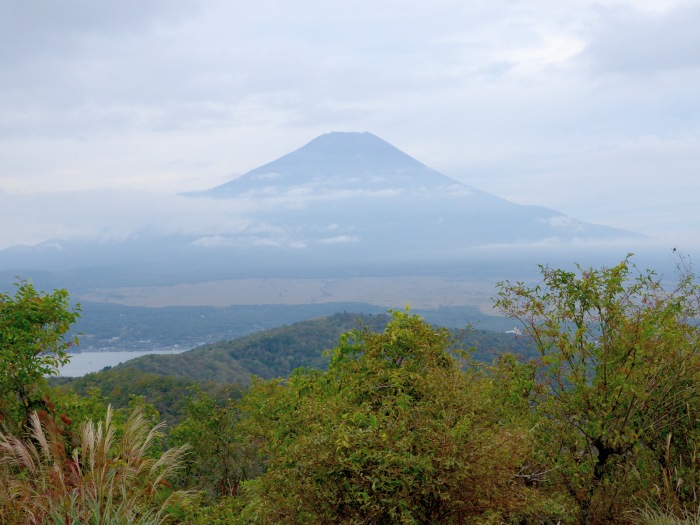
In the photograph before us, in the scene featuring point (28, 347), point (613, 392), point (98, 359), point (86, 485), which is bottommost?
point (98, 359)

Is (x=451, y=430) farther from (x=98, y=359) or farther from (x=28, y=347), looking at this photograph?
(x=98, y=359)

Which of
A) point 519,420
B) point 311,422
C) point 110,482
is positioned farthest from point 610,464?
point 110,482

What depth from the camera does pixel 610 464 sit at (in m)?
5.74

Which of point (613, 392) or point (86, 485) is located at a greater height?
point (613, 392)

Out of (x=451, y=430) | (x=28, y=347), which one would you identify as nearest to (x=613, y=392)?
(x=451, y=430)

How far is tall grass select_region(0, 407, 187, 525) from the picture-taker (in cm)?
462

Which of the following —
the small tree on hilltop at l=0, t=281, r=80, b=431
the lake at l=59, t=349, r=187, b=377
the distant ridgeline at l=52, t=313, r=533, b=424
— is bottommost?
the lake at l=59, t=349, r=187, b=377

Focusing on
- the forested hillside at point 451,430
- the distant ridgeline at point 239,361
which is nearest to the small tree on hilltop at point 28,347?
the forested hillside at point 451,430

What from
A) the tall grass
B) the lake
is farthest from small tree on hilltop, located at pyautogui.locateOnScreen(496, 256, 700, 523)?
the lake

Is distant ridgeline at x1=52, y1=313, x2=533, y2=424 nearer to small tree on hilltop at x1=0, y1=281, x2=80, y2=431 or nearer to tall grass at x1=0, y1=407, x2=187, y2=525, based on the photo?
small tree on hilltop at x1=0, y1=281, x2=80, y2=431

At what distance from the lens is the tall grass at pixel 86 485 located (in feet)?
15.2

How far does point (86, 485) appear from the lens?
5086mm

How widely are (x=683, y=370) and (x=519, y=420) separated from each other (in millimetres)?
1482

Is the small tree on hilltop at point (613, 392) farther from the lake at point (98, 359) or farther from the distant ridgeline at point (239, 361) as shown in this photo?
the lake at point (98, 359)
